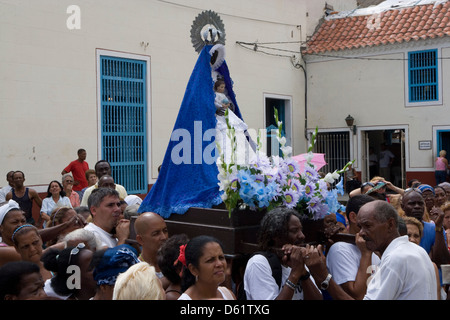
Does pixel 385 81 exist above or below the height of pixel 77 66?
above

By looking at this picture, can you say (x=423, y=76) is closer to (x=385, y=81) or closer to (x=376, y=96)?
(x=385, y=81)

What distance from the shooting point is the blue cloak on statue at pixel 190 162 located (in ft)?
14.3

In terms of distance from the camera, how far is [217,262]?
3.04 m

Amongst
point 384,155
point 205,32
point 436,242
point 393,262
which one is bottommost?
point 436,242

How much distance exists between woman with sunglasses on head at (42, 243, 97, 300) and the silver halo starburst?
2.23 metres

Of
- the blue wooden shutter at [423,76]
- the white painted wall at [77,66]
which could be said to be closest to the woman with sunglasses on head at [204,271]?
the white painted wall at [77,66]

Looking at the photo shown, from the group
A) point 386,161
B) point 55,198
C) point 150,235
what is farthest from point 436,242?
point 386,161

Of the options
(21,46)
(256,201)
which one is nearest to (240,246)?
(256,201)

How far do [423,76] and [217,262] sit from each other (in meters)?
12.7

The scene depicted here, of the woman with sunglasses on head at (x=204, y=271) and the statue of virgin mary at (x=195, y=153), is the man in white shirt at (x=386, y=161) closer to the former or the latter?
the statue of virgin mary at (x=195, y=153)

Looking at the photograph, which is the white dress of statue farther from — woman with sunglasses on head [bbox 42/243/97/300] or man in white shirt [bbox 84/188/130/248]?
woman with sunglasses on head [bbox 42/243/97/300]

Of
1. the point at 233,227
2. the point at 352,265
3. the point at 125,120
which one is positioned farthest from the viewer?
the point at 125,120

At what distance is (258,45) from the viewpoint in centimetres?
1466
